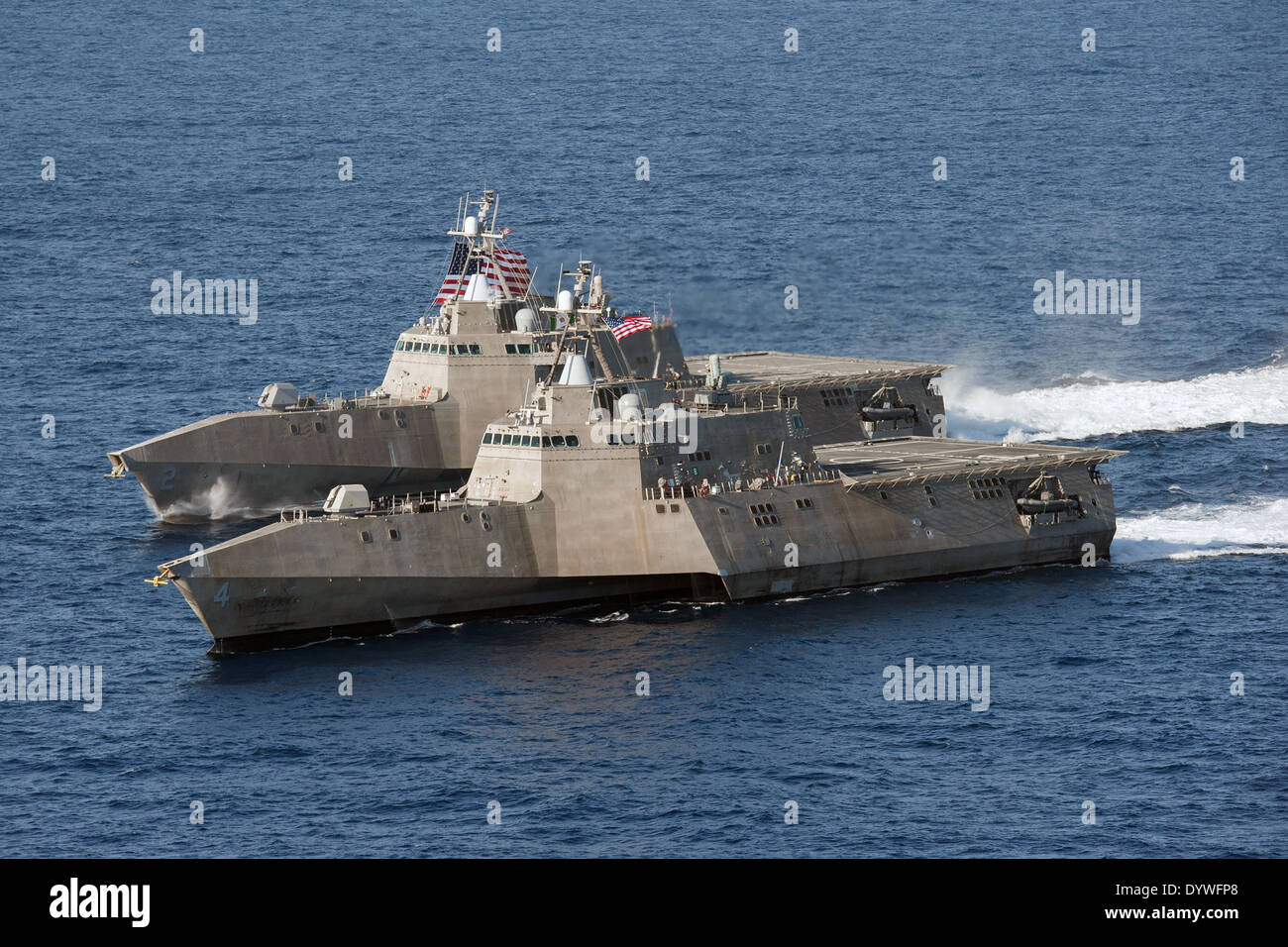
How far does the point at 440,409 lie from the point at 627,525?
25144mm

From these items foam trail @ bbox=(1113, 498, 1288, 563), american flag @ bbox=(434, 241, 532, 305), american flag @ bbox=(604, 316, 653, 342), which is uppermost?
american flag @ bbox=(434, 241, 532, 305)

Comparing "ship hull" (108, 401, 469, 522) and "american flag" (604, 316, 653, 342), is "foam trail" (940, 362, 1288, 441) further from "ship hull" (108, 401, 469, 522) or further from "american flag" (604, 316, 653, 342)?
"ship hull" (108, 401, 469, 522)

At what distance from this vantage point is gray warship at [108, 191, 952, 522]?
9931cm

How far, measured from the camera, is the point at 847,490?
8588 cm

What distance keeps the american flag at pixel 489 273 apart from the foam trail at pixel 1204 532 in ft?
107

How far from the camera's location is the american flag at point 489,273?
10569cm

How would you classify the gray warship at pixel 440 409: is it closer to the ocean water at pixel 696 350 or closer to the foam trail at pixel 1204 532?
the ocean water at pixel 696 350

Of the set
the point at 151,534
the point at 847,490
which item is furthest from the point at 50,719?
the point at 847,490

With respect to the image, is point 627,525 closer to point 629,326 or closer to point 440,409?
point 629,326

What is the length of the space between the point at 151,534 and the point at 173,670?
68.2 feet

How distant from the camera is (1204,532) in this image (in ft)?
300

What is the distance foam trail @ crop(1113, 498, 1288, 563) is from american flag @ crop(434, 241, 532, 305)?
3263cm

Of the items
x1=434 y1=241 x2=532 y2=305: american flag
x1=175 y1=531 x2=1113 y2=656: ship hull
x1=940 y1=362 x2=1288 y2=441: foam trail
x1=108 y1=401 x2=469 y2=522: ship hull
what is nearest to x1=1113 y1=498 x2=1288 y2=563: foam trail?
x1=175 y1=531 x2=1113 y2=656: ship hull
